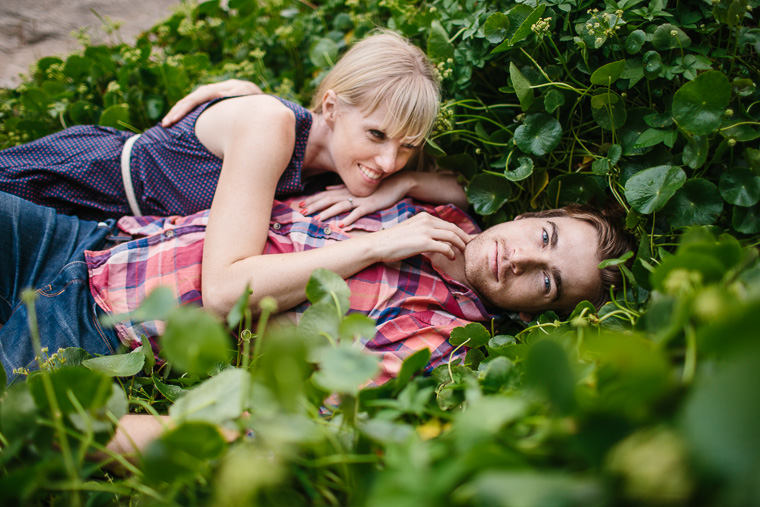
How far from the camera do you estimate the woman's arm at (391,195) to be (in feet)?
4.92

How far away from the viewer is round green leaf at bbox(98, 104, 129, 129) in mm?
1693


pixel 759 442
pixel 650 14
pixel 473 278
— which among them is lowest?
pixel 473 278

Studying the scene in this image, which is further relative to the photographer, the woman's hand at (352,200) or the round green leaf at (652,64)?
the woman's hand at (352,200)

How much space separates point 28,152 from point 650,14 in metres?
→ 1.87

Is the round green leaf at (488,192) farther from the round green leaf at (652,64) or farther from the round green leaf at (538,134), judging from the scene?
the round green leaf at (652,64)

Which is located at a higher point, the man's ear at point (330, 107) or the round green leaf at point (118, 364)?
the man's ear at point (330, 107)

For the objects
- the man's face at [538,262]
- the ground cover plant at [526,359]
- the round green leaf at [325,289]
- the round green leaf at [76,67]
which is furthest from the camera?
the round green leaf at [76,67]

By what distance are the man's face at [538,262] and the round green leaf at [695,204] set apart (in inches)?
10.4

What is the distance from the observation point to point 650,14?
1131mm

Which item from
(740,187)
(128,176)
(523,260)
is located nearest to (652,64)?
(740,187)

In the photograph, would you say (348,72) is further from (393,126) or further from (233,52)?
(233,52)

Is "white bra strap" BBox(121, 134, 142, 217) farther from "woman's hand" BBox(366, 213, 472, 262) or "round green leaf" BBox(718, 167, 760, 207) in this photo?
"round green leaf" BBox(718, 167, 760, 207)

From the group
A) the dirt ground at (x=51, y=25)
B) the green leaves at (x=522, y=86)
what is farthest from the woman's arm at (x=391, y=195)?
the dirt ground at (x=51, y=25)

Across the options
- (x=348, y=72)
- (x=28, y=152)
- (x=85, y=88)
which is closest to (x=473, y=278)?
(x=348, y=72)
